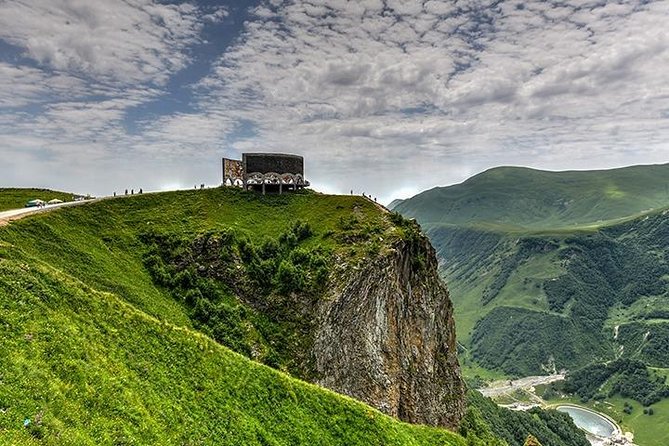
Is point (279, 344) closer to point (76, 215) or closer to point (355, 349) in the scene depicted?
point (355, 349)

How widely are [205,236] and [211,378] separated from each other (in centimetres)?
3965

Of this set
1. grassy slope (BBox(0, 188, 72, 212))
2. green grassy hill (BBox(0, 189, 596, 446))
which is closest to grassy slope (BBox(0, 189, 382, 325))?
green grassy hill (BBox(0, 189, 596, 446))

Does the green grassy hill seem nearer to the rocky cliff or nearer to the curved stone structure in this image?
the rocky cliff

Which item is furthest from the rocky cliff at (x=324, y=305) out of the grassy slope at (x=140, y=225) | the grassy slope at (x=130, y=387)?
the grassy slope at (x=130, y=387)

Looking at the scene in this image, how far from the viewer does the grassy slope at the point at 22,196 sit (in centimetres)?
7519

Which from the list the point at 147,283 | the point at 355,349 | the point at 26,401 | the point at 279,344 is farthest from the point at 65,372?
the point at 355,349

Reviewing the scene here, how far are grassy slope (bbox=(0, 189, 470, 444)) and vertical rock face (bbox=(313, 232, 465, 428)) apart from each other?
17136mm

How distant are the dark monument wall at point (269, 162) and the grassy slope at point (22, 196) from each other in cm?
3535

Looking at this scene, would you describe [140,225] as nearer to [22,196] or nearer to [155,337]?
[22,196]

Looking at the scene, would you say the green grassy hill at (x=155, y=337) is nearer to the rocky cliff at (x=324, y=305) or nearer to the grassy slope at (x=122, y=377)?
the grassy slope at (x=122, y=377)

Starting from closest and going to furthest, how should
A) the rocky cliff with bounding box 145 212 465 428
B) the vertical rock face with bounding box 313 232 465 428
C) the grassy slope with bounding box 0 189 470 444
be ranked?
the grassy slope with bounding box 0 189 470 444 < the rocky cliff with bounding box 145 212 465 428 < the vertical rock face with bounding box 313 232 465 428

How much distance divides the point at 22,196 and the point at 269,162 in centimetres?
4676

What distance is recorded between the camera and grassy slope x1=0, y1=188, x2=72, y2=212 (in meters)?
75.2

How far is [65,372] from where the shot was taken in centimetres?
2588
